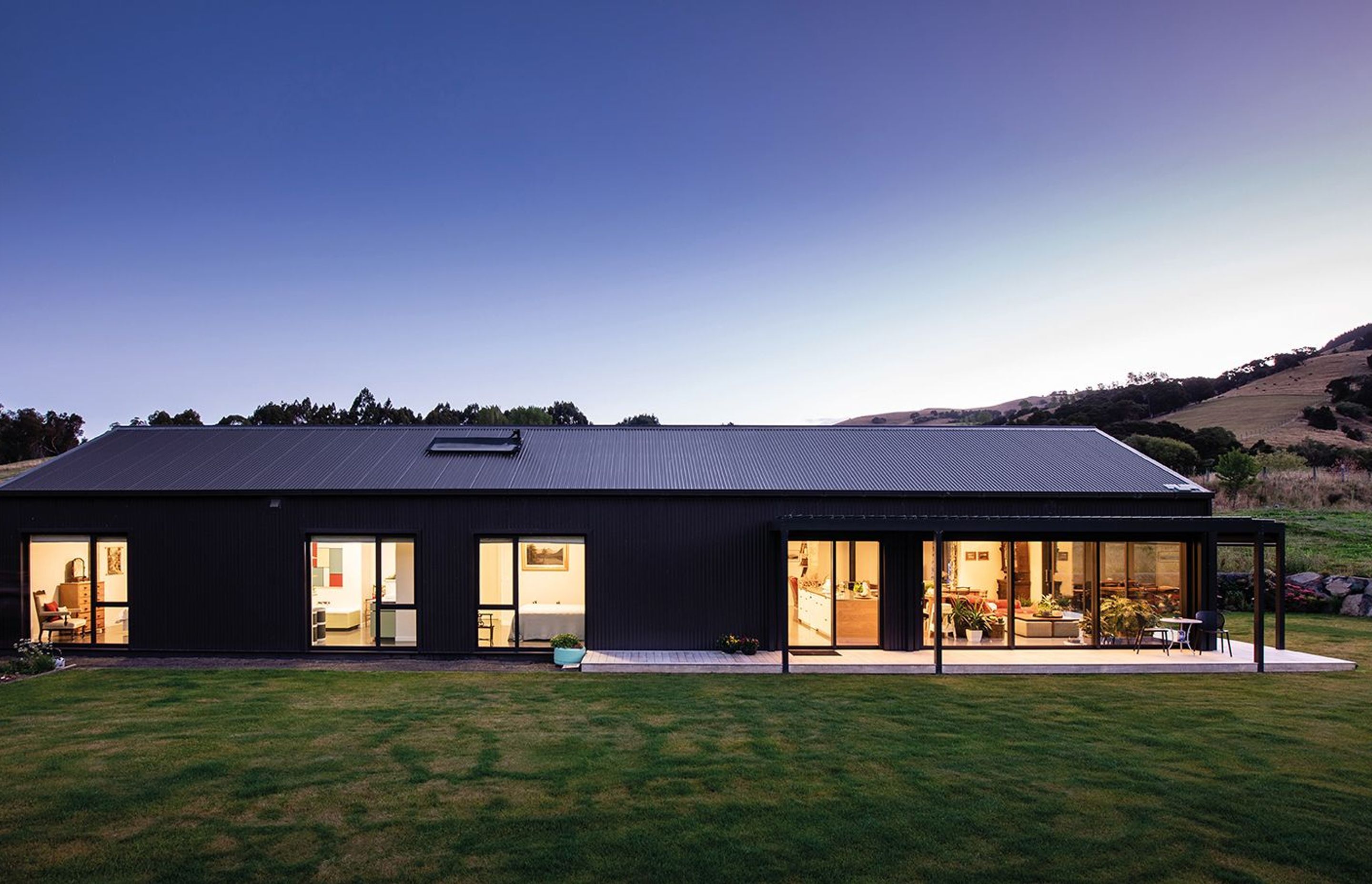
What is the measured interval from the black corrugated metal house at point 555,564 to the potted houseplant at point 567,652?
22.5 inches

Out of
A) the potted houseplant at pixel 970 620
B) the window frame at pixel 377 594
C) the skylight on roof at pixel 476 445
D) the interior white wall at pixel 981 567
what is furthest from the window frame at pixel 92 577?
the interior white wall at pixel 981 567

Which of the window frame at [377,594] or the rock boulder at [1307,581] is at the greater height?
the window frame at [377,594]

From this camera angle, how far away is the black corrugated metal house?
41.1 ft

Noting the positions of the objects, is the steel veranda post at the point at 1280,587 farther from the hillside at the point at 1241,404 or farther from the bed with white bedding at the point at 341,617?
the hillside at the point at 1241,404

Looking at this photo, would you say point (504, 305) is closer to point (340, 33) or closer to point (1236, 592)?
point (340, 33)

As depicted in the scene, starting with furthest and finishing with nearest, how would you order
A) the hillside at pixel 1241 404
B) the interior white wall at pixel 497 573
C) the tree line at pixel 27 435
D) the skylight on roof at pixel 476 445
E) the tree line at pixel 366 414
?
the tree line at pixel 27 435 < the hillside at pixel 1241 404 < the tree line at pixel 366 414 < the skylight on roof at pixel 476 445 < the interior white wall at pixel 497 573

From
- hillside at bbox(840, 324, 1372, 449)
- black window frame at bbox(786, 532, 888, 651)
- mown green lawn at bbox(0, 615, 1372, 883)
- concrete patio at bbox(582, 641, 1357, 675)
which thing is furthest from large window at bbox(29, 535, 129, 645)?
hillside at bbox(840, 324, 1372, 449)

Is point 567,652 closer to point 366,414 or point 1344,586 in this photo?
point 1344,586

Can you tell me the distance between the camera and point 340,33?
53.2 feet

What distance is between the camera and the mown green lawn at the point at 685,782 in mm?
4727

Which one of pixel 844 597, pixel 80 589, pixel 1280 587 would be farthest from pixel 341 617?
pixel 1280 587

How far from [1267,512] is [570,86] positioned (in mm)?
26577

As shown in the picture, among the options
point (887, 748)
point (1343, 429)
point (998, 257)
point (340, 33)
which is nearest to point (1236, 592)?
point (998, 257)

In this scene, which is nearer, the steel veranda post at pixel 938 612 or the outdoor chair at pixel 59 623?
the steel veranda post at pixel 938 612
